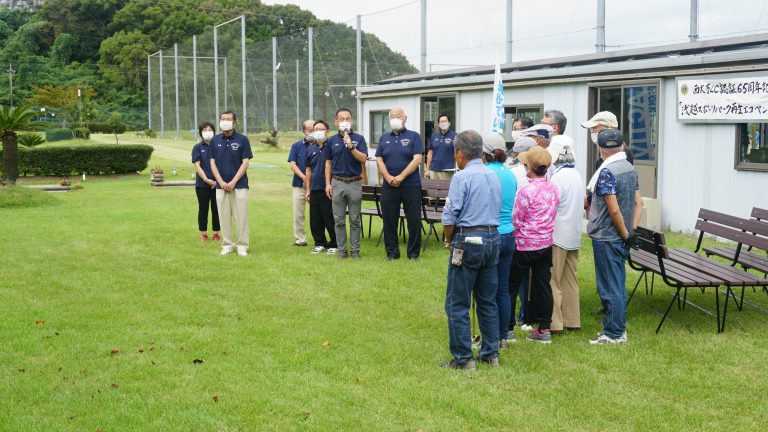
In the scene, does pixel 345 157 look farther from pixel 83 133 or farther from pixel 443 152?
pixel 83 133

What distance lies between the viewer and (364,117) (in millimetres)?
21641

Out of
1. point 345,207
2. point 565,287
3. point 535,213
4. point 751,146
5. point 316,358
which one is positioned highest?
point 751,146

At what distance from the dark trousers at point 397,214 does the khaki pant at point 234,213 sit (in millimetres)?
1961

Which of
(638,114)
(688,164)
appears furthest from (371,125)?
(688,164)

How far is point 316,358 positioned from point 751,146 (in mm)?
8198

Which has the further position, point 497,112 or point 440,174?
point 440,174

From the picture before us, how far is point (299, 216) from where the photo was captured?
12094 millimetres

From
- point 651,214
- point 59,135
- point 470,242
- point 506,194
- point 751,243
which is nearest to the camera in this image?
point 470,242

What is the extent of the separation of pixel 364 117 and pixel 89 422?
1707 centimetres

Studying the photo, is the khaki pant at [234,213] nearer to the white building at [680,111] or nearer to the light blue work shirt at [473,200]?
the light blue work shirt at [473,200]

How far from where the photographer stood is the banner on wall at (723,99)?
11.4 meters

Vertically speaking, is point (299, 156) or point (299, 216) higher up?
point (299, 156)

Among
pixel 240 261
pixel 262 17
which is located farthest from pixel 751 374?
pixel 262 17

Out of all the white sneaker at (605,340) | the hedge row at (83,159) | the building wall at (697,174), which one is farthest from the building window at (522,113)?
the hedge row at (83,159)
